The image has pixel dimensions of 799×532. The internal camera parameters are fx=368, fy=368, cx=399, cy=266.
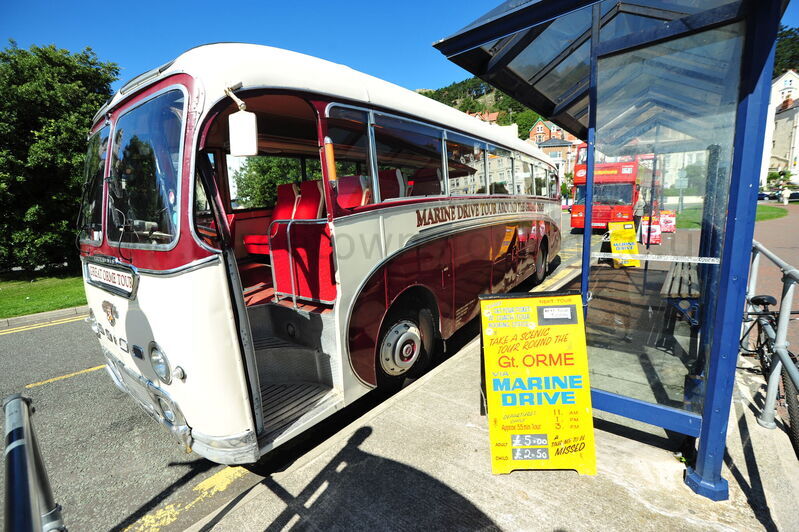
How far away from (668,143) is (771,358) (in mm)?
2538

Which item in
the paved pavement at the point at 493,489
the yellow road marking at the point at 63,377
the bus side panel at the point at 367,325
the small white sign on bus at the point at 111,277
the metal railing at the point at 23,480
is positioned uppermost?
the small white sign on bus at the point at 111,277

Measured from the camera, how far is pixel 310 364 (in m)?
3.28

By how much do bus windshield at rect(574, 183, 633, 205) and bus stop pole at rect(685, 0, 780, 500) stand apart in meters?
1.16

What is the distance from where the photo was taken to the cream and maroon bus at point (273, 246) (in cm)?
235

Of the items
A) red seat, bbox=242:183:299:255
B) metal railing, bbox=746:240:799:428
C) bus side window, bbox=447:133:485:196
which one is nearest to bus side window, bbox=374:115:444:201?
bus side window, bbox=447:133:485:196

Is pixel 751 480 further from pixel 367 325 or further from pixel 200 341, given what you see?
pixel 200 341

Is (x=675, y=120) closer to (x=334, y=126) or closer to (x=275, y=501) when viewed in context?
(x=334, y=126)

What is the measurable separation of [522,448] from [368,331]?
4.99 feet

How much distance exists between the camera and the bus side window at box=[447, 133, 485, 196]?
4449 millimetres

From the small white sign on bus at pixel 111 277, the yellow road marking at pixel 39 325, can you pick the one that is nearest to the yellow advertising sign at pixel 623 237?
A: the small white sign on bus at pixel 111 277

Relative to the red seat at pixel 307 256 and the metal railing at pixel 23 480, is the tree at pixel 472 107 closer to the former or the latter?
the red seat at pixel 307 256

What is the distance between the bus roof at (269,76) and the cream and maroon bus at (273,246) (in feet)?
0.04

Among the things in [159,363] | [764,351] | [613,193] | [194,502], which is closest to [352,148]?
[159,363]

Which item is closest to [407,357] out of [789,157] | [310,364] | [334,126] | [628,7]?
[310,364]
